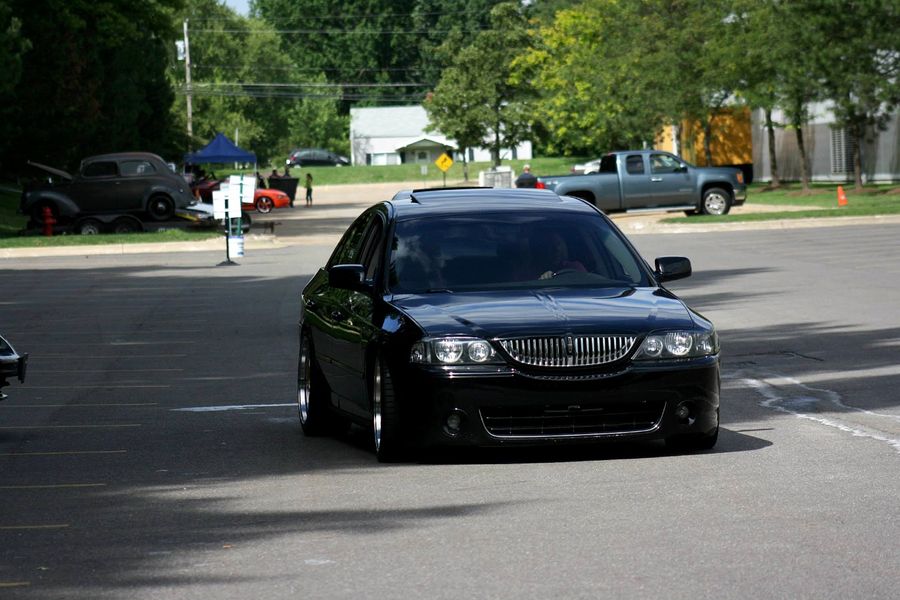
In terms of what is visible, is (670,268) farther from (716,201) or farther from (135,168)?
(716,201)

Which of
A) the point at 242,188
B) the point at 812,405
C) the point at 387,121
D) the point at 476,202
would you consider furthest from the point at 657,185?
the point at 387,121

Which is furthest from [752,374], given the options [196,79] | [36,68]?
[196,79]

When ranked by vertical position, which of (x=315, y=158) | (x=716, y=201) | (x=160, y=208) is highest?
(x=315, y=158)

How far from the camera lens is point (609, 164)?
47.1m

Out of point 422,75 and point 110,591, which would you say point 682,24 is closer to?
point 110,591

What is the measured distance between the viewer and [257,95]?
432 ft

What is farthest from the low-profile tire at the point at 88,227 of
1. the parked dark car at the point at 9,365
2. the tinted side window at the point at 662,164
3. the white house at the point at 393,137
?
the white house at the point at 393,137

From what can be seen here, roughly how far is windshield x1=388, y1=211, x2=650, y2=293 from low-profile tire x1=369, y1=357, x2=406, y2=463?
2.60 feet

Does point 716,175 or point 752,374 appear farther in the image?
point 716,175

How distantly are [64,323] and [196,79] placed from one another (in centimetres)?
11158

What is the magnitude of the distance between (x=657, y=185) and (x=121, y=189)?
15.0m

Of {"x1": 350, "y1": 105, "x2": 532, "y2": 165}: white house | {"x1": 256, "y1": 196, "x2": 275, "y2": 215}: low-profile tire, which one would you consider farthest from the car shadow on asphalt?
{"x1": 350, "y1": 105, "x2": 532, "y2": 165}: white house

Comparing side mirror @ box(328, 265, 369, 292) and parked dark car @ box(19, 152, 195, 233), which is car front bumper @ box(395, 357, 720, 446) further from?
parked dark car @ box(19, 152, 195, 233)

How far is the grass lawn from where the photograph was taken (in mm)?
42062
